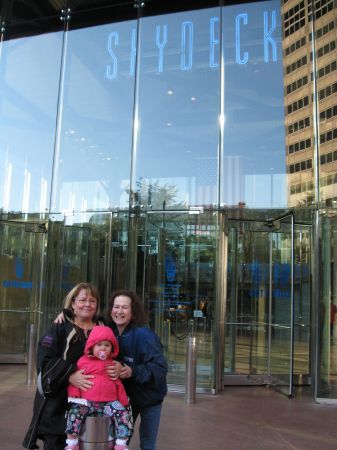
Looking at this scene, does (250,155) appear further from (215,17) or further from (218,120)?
(215,17)

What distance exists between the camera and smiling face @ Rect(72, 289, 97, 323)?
296 cm

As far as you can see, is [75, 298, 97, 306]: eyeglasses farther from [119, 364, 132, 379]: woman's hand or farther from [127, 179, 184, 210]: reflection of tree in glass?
[127, 179, 184, 210]: reflection of tree in glass

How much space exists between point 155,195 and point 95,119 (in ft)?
7.85

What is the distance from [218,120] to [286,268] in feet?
10.4

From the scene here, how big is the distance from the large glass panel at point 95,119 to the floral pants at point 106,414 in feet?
24.4

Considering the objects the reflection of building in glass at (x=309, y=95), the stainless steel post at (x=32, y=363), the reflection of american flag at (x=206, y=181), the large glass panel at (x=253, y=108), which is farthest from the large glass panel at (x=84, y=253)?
the reflection of building in glass at (x=309, y=95)

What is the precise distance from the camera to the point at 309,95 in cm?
918

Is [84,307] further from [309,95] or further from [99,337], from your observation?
→ [309,95]

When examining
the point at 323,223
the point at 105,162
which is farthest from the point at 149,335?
the point at 105,162

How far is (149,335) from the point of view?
3.10 m

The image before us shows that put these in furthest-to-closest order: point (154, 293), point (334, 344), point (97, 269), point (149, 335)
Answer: point (97, 269) < point (154, 293) < point (334, 344) < point (149, 335)

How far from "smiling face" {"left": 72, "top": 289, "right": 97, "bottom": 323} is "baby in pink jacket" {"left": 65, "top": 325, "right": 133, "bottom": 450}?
0.35 metres

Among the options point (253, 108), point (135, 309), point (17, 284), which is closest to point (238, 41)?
point (253, 108)

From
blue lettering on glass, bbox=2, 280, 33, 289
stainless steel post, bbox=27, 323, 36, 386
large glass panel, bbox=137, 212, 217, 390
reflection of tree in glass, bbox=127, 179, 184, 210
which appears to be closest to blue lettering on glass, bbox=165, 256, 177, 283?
large glass panel, bbox=137, 212, 217, 390
